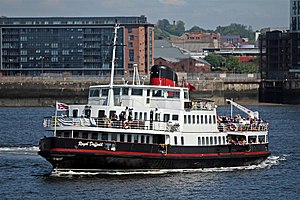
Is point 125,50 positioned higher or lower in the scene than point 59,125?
higher

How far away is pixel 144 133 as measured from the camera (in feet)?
162

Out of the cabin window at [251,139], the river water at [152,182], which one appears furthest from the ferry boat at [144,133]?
the river water at [152,182]

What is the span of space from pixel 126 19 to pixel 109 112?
11295 cm

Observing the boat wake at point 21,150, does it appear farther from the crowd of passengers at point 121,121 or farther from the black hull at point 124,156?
the black hull at point 124,156

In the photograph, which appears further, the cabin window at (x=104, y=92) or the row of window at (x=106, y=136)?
the cabin window at (x=104, y=92)

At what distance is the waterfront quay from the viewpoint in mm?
129750

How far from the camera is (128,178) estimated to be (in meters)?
48.6

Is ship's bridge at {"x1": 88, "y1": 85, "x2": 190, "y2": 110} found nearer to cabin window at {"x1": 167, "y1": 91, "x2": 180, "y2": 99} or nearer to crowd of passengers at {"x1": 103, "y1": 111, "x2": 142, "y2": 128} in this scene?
cabin window at {"x1": 167, "y1": 91, "x2": 180, "y2": 99}

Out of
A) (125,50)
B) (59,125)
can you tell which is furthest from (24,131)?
(125,50)

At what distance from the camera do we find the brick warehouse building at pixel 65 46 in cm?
15738

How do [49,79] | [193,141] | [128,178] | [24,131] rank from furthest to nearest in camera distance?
[49,79] → [24,131] → [193,141] → [128,178]

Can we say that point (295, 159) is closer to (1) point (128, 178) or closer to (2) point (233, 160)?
(2) point (233, 160)

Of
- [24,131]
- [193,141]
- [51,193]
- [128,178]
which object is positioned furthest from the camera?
[24,131]

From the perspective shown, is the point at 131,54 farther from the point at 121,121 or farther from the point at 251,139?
the point at 121,121
